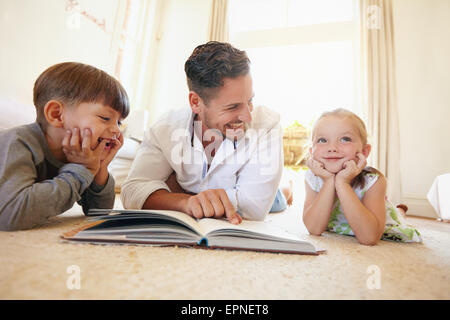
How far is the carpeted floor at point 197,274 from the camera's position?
0.38 metres

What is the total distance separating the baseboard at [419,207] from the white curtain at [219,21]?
3.04 metres

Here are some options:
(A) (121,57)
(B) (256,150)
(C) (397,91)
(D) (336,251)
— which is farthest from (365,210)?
(A) (121,57)

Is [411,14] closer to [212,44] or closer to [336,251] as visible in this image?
[212,44]

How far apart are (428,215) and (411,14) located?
2285mm

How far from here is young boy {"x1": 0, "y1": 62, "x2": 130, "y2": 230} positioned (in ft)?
2.14

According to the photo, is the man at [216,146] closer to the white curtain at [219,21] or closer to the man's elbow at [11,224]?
the man's elbow at [11,224]

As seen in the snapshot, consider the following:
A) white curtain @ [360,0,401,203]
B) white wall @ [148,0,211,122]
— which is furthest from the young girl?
white wall @ [148,0,211,122]

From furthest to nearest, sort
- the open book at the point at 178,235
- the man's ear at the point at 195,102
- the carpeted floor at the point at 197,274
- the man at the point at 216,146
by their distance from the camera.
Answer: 1. the man's ear at the point at 195,102
2. the man at the point at 216,146
3. the open book at the point at 178,235
4. the carpeted floor at the point at 197,274

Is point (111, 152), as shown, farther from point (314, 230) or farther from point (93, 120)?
point (314, 230)

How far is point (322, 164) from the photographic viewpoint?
3.14 ft

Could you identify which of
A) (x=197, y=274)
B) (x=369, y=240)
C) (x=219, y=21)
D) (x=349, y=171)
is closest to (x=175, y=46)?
(x=219, y=21)

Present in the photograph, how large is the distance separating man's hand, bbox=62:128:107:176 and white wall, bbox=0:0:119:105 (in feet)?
4.40

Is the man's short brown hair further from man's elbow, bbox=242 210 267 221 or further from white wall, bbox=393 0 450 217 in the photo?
white wall, bbox=393 0 450 217

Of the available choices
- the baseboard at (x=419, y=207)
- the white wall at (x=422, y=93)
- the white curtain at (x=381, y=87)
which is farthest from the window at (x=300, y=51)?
the baseboard at (x=419, y=207)
